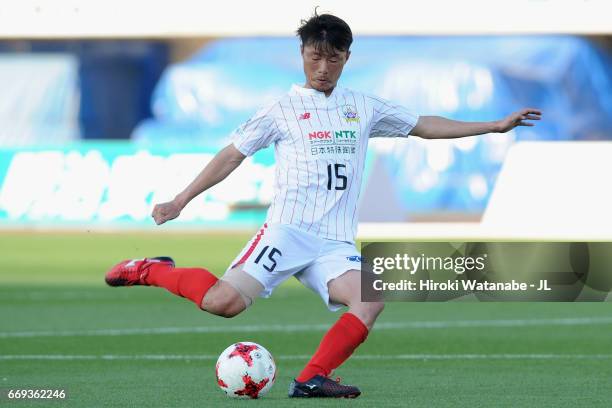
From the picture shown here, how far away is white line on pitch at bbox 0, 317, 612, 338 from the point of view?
1135 cm

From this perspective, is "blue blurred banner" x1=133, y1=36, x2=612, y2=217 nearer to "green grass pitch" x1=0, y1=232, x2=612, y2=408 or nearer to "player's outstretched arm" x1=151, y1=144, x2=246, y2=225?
"green grass pitch" x1=0, y1=232, x2=612, y2=408

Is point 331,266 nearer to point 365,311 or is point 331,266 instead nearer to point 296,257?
point 296,257

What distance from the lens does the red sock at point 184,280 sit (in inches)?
298

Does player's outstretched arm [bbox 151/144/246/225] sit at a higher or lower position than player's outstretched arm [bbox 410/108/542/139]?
lower

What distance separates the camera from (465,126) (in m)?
7.73

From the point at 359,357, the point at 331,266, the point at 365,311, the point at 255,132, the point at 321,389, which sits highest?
the point at 255,132

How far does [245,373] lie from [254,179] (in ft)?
59.9

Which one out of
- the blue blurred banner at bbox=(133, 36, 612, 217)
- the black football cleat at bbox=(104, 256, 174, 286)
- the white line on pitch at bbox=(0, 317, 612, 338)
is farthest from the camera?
the blue blurred banner at bbox=(133, 36, 612, 217)

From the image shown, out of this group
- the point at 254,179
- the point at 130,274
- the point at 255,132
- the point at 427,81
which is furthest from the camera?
the point at 427,81

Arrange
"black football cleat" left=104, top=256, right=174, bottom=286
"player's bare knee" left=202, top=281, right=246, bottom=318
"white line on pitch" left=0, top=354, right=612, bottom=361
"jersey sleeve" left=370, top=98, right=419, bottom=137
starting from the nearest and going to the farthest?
1. "player's bare knee" left=202, top=281, right=246, bottom=318
2. "jersey sleeve" left=370, top=98, right=419, bottom=137
3. "black football cleat" left=104, top=256, right=174, bottom=286
4. "white line on pitch" left=0, top=354, right=612, bottom=361

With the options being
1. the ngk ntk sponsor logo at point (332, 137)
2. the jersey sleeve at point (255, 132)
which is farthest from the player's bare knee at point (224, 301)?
the ngk ntk sponsor logo at point (332, 137)

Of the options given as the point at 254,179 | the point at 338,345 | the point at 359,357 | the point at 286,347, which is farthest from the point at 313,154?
the point at 254,179

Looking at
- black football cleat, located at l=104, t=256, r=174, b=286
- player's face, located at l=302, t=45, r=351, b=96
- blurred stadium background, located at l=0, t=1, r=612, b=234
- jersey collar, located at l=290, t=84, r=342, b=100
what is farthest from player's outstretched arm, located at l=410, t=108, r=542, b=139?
blurred stadium background, located at l=0, t=1, r=612, b=234

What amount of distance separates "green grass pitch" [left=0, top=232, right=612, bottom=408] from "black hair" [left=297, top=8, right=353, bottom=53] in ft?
5.91
